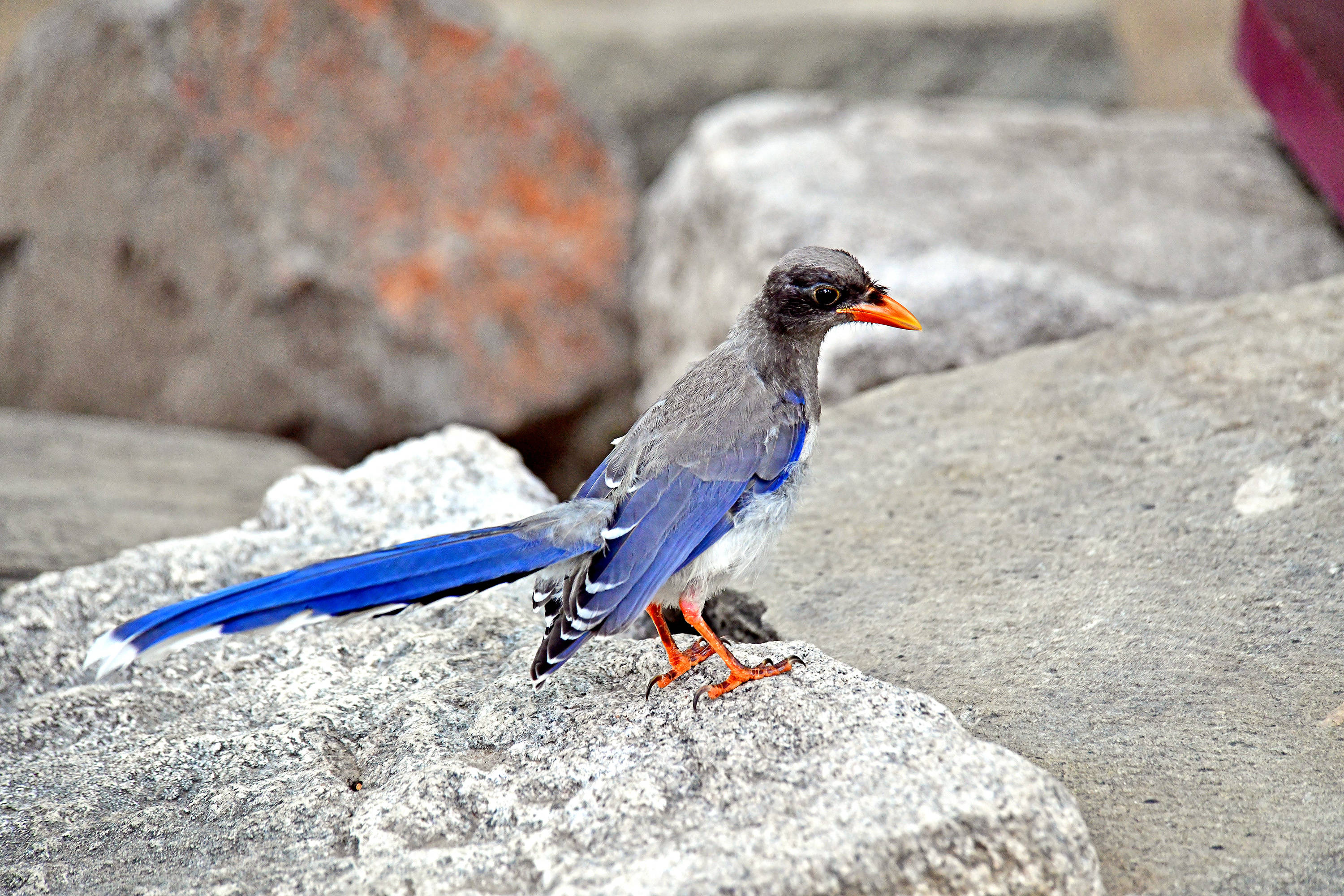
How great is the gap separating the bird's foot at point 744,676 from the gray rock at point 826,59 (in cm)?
601

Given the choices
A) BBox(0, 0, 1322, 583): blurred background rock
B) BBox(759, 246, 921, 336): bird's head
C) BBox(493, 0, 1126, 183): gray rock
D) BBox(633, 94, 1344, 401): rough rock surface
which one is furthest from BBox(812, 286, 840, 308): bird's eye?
BBox(493, 0, 1126, 183): gray rock

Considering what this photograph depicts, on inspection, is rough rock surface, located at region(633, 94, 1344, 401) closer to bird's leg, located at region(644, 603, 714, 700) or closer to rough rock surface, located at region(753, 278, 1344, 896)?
rough rock surface, located at region(753, 278, 1344, 896)

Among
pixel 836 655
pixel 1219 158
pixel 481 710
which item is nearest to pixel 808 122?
pixel 1219 158

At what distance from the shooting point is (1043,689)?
9.32 feet

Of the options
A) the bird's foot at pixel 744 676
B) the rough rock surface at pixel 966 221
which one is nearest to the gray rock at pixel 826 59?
the rough rock surface at pixel 966 221

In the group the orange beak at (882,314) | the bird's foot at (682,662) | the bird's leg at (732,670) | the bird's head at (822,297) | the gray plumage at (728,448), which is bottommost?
the bird's foot at (682,662)

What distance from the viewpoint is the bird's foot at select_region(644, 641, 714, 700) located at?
276 centimetres

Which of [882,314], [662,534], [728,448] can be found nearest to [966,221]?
[882,314]

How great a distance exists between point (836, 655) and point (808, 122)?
Answer: 4.05 meters

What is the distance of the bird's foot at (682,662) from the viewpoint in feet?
9.06

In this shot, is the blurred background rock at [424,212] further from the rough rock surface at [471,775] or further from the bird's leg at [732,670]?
the bird's leg at [732,670]

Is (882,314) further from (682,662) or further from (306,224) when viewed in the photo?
(306,224)

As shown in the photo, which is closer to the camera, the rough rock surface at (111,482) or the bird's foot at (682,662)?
the bird's foot at (682,662)

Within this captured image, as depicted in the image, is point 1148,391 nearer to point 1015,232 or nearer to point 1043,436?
point 1043,436
